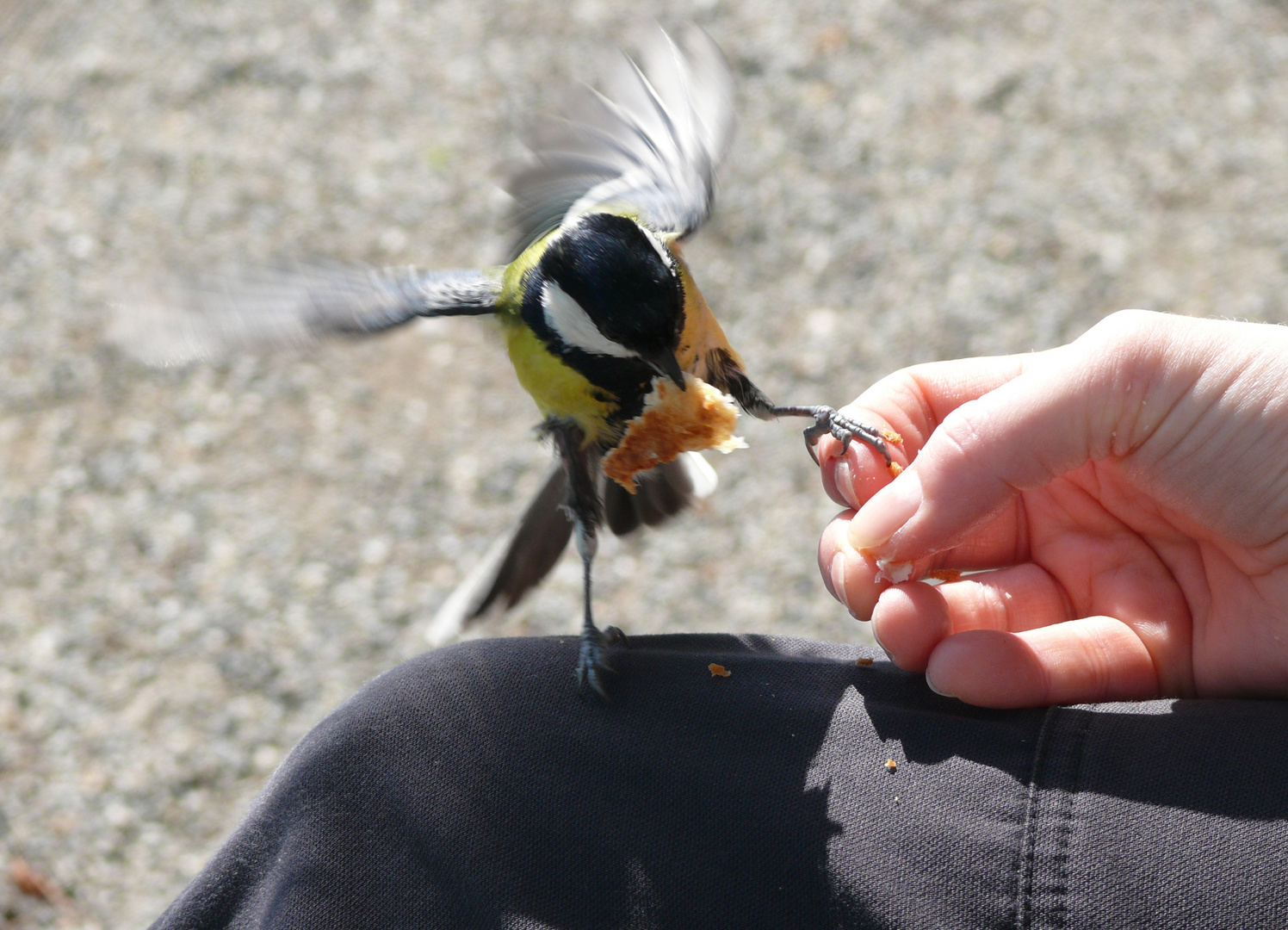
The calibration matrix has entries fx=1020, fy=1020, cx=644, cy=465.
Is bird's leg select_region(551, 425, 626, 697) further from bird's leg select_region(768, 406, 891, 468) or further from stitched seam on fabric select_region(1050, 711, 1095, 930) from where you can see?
stitched seam on fabric select_region(1050, 711, 1095, 930)

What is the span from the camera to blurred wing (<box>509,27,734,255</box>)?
3.27 meters

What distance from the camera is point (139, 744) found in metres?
3.66

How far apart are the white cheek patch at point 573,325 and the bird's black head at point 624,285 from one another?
17mm

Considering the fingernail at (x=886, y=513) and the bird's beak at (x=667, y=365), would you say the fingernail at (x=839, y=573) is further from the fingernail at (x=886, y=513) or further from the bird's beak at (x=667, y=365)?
the bird's beak at (x=667, y=365)

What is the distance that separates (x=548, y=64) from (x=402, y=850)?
16.6 feet

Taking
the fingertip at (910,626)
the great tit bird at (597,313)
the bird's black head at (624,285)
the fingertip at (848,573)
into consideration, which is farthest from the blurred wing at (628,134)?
the fingertip at (910,626)

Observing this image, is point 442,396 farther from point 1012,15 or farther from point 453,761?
point 1012,15

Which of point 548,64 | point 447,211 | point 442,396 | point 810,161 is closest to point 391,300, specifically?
point 442,396

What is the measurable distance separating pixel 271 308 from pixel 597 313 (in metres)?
0.81

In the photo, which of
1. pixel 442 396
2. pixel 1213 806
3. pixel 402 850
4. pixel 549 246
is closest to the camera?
pixel 1213 806

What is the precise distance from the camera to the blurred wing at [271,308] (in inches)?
93.3

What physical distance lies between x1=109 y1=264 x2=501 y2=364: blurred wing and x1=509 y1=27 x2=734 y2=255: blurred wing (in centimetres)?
81

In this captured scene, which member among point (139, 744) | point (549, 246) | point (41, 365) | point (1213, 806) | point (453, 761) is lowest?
point (139, 744)

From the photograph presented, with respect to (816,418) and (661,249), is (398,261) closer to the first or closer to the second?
(661,249)
